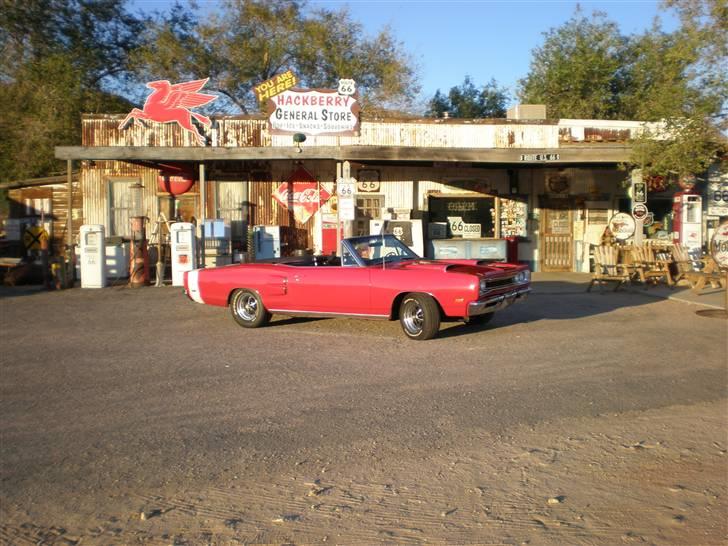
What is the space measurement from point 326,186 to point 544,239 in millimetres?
6316

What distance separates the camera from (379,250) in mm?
10242

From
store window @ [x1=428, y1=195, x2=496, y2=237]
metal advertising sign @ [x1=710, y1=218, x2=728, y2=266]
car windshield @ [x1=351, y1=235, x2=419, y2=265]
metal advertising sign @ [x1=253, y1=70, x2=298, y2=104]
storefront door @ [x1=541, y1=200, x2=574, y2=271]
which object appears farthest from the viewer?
storefront door @ [x1=541, y1=200, x2=574, y2=271]

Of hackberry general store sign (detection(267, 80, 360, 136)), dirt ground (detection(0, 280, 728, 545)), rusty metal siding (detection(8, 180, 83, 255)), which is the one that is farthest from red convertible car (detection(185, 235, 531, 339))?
rusty metal siding (detection(8, 180, 83, 255))

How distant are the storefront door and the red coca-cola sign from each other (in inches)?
245

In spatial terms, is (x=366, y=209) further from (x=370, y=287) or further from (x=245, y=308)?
(x=370, y=287)

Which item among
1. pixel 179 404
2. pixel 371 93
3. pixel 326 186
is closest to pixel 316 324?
pixel 179 404

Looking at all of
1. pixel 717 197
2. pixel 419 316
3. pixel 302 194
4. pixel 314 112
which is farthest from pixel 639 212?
pixel 419 316

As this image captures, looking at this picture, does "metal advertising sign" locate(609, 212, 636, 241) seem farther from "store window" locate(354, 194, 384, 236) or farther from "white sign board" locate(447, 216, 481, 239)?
"store window" locate(354, 194, 384, 236)

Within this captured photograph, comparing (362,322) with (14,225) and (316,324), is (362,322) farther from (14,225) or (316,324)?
(14,225)

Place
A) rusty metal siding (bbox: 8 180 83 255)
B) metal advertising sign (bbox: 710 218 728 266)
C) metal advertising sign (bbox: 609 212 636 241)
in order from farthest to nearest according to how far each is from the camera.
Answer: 1. rusty metal siding (bbox: 8 180 83 255)
2. metal advertising sign (bbox: 609 212 636 241)
3. metal advertising sign (bbox: 710 218 728 266)

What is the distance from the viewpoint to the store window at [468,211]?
792 inches

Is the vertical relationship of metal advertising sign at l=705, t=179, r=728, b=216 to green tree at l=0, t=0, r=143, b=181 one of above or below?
below

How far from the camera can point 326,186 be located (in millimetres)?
19797

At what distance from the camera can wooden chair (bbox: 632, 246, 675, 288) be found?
1522cm
